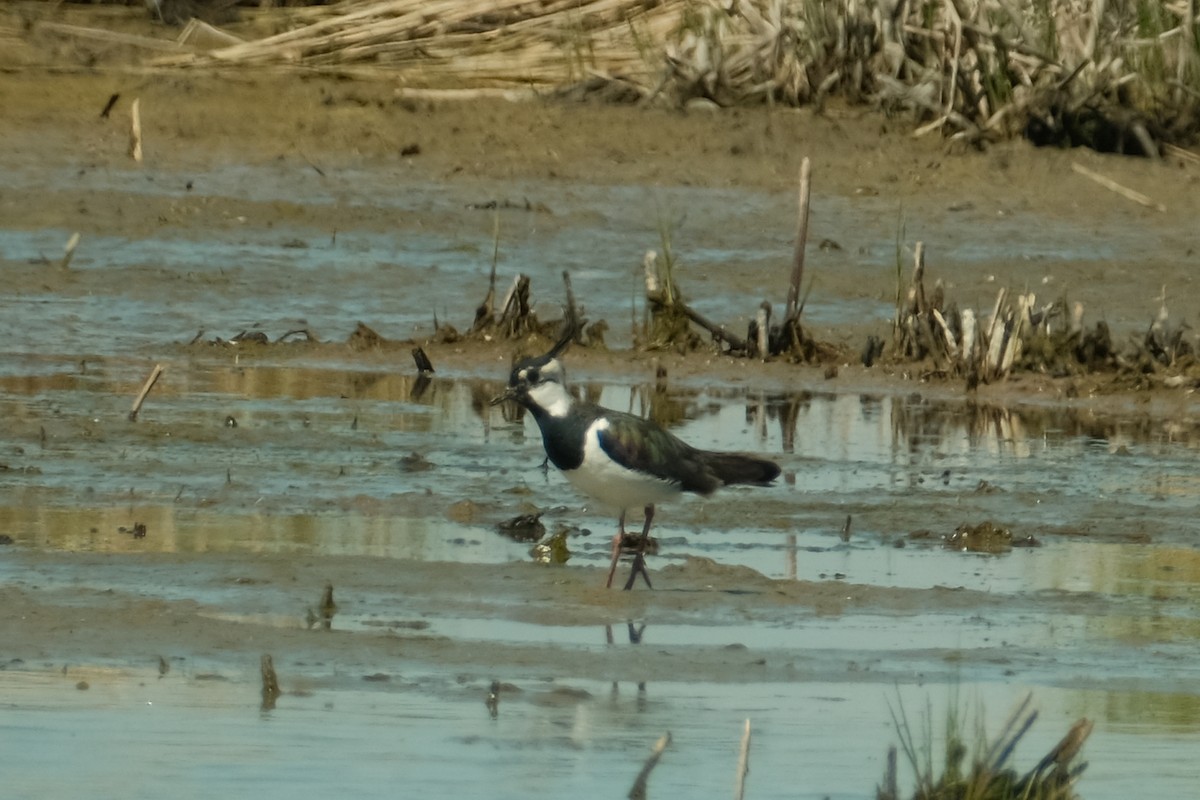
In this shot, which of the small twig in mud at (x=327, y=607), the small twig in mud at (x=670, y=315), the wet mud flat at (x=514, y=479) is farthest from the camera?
the small twig in mud at (x=670, y=315)

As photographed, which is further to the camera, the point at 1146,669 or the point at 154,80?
the point at 154,80

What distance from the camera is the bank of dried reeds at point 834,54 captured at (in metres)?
15.3

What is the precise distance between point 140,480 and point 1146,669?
3.78 metres

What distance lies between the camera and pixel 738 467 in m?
7.69

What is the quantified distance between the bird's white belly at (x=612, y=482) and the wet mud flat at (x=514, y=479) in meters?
0.25

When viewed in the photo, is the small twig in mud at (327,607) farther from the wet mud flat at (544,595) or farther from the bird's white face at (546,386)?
the bird's white face at (546,386)

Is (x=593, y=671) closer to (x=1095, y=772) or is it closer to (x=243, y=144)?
(x=1095, y=772)

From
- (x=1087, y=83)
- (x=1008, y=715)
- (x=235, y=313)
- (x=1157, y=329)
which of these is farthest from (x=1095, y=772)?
(x=1087, y=83)

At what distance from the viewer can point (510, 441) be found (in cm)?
991

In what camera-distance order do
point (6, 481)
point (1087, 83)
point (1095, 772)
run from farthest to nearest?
point (1087, 83), point (6, 481), point (1095, 772)

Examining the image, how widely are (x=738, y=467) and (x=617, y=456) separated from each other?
1.70ft

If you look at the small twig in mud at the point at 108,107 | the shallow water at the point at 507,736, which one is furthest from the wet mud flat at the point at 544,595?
the small twig in mud at the point at 108,107

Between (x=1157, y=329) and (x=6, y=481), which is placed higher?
(x=1157, y=329)

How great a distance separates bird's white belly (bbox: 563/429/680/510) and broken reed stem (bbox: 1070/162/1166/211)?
26.5 feet
